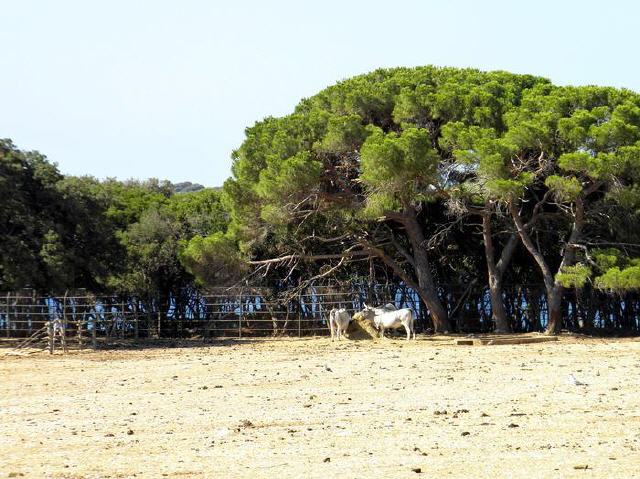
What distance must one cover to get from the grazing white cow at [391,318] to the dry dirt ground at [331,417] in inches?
263

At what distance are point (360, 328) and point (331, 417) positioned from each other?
718 inches

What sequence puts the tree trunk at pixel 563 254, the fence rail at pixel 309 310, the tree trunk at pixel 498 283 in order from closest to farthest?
the tree trunk at pixel 563 254 → the tree trunk at pixel 498 283 → the fence rail at pixel 309 310

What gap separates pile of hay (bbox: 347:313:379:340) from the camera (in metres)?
30.7

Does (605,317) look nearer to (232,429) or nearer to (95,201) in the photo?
(95,201)

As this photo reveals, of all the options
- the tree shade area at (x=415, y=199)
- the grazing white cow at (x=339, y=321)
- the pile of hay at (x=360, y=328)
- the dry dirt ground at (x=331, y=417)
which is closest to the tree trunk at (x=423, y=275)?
the tree shade area at (x=415, y=199)

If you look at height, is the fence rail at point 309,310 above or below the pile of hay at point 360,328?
above

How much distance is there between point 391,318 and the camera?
98.1 feet

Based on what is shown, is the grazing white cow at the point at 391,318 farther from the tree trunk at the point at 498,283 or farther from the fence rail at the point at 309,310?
the fence rail at the point at 309,310

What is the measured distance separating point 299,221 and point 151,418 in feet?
69.3

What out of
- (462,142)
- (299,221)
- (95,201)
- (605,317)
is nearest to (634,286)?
(462,142)

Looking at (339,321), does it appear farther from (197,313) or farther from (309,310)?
(197,313)

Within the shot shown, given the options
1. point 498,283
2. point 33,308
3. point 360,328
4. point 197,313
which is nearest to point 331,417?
point 360,328

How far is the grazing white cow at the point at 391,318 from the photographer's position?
96.9ft

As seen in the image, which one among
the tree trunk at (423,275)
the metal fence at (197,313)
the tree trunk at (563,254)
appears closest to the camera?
the tree trunk at (563,254)
